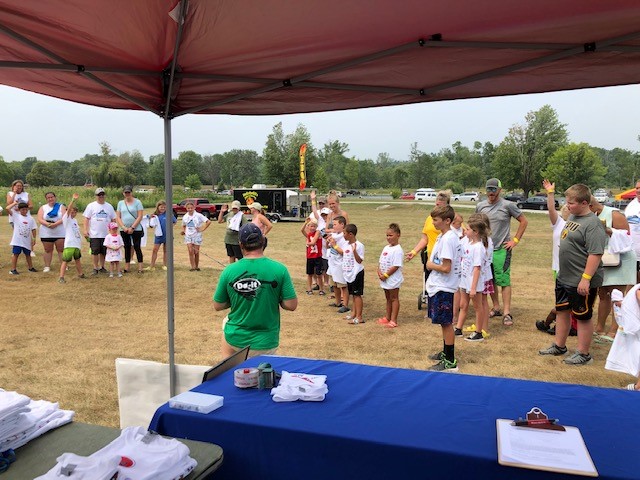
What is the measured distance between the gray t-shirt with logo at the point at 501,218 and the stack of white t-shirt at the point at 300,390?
468 cm

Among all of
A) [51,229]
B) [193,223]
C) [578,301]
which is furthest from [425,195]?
[578,301]

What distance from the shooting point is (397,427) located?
6.72ft

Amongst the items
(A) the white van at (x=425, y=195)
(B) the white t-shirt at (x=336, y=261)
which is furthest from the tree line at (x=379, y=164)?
(B) the white t-shirt at (x=336, y=261)

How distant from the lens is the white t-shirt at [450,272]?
4.78 m

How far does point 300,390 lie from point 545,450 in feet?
3.60

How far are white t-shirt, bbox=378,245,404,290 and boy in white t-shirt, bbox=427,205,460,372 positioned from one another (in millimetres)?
1304

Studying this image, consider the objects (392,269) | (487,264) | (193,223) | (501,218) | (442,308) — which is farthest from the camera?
(193,223)

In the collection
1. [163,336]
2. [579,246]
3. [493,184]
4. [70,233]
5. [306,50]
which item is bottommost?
[163,336]

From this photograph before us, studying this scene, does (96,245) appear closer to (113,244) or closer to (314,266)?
(113,244)

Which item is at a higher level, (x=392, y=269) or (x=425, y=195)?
(x=425, y=195)

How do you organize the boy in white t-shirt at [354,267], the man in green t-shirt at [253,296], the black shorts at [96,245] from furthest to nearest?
the black shorts at [96,245], the boy in white t-shirt at [354,267], the man in green t-shirt at [253,296]

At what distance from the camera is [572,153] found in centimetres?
4722

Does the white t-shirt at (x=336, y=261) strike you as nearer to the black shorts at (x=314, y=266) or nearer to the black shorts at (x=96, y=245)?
the black shorts at (x=314, y=266)

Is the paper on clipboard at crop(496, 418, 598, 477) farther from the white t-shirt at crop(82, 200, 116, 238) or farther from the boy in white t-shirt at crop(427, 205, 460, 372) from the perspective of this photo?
the white t-shirt at crop(82, 200, 116, 238)
